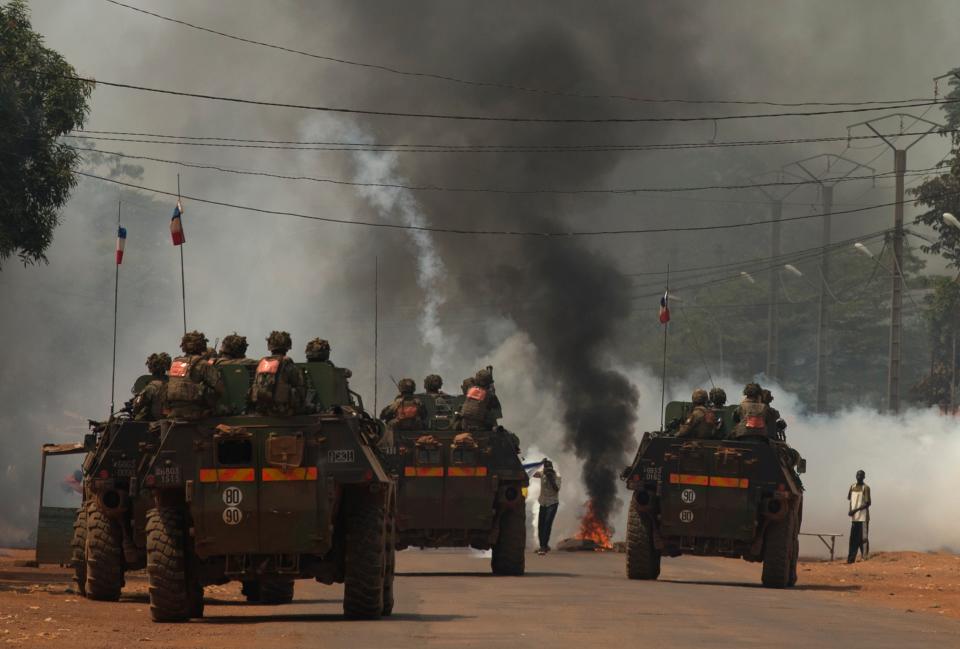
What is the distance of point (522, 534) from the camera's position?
2700 cm

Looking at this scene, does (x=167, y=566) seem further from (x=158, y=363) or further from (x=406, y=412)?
(x=406, y=412)

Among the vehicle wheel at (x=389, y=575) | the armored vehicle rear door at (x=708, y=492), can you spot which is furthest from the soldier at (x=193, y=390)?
the armored vehicle rear door at (x=708, y=492)

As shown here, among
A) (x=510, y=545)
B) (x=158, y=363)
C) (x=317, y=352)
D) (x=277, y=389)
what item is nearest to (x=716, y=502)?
(x=510, y=545)

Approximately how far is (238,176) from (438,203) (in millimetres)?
28682

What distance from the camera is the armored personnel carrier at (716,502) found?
2575 cm

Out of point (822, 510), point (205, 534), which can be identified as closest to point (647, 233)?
point (822, 510)

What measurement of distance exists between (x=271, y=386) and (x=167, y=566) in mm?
1823

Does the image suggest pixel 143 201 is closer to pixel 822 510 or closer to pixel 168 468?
pixel 822 510

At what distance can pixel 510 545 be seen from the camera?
26.9 m

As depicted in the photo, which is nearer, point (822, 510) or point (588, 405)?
point (588, 405)

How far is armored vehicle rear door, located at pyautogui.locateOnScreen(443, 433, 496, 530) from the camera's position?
88.2 ft

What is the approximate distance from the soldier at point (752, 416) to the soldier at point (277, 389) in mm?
10664

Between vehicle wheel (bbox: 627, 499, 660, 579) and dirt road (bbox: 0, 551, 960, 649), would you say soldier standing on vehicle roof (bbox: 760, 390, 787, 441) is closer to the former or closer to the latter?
vehicle wheel (bbox: 627, 499, 660, 579)

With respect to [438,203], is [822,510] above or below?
below
